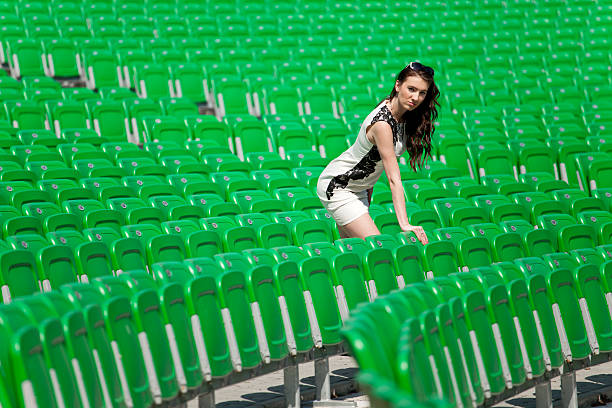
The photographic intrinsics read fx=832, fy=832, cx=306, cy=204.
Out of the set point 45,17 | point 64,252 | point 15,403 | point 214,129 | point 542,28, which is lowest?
point 15,403

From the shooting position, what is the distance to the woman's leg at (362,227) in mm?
3906

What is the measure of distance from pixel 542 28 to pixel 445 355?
1004 centimetres

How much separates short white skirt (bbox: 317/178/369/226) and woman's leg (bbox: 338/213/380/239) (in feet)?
0.06

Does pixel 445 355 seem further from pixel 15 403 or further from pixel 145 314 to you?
pixel 15 403

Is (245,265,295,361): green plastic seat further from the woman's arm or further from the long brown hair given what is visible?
the long brown hair

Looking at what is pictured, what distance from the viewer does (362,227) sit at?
3.92 m

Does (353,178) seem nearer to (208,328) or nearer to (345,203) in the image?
(345,203)

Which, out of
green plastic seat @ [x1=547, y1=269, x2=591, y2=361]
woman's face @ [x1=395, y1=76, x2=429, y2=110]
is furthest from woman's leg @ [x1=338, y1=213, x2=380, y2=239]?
green plastic seat @ [x1=547, y1=269, x2=591, y2=361]

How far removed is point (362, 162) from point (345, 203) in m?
0.21

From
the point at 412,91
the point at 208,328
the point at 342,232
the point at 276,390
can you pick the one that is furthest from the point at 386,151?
the point at 276,390

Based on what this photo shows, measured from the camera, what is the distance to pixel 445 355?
2.77m

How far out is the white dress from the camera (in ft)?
12.4

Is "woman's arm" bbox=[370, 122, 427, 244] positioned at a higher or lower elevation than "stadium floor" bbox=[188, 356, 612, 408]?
higher

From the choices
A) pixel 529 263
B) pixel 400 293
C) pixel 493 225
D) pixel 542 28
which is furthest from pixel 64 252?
pixel 542 28
